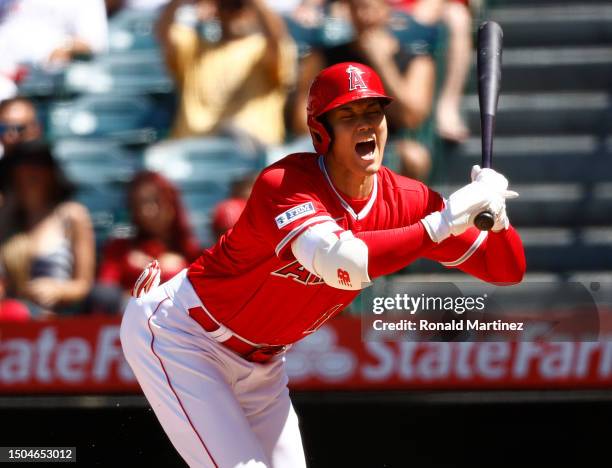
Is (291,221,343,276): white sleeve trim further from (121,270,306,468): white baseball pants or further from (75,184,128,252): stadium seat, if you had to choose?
(75,184,128,252): stadium seat

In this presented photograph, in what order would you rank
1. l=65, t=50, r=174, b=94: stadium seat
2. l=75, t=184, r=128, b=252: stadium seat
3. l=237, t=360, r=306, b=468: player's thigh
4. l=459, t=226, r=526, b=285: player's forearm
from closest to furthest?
1. l=459, t=226, r=526, b=285: player's forearm
2. l=237, t=360, r=306, b=468: player's thigh
3. l=75, t=184, r=128, b=252: stadium seat
4. l=65, t=50, r=174, b=94: stadium seat

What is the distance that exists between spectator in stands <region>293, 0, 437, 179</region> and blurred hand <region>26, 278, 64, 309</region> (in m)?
1.45

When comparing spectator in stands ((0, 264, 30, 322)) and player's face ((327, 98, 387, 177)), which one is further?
spectator in stands ((0, 264, 30, 322))

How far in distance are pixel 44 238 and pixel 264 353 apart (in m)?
2.35

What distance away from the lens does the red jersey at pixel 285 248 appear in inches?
121

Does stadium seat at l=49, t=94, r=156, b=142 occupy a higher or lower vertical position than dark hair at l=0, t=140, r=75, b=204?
higher

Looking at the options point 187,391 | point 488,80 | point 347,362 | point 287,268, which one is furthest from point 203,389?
point 347,362

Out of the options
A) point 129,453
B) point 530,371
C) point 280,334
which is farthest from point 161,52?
point 280,334

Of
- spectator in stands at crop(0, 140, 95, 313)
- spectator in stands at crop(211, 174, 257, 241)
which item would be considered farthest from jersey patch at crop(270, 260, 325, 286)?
spectator in stands at crop(0, 140, 95, 313)

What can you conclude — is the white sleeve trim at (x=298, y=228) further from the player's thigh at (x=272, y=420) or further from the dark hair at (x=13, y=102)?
the dark hair at (x=13, y=102)

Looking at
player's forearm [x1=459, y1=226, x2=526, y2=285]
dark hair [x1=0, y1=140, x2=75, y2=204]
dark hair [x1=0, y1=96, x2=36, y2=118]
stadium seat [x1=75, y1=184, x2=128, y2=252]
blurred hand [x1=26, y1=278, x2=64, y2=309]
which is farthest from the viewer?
dark hair [x1=0, y1=96, x2=36, y2=118]

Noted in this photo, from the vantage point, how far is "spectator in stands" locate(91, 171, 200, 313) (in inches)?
209

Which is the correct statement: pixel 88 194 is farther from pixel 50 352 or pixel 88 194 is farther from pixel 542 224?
pixel 542 224

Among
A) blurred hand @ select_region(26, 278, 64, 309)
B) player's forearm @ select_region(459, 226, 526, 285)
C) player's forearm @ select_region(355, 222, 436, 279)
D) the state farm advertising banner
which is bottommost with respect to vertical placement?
the state farm advertising banner
